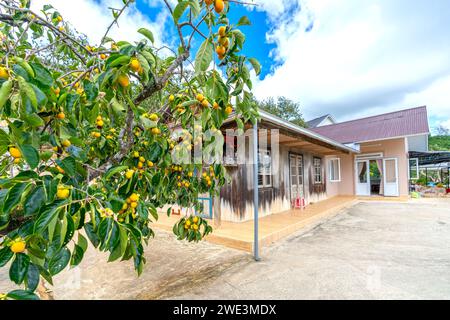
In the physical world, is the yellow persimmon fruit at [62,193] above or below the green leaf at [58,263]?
above

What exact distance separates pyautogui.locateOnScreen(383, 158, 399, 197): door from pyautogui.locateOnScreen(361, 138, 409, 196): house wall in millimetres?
149

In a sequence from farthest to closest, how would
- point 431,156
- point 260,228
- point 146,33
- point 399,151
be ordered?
point 431,156
point 399,151
point 260,228
point 146,33

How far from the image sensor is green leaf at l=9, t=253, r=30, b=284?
0.76 meters

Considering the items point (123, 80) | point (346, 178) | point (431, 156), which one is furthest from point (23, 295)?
point (431, 156)

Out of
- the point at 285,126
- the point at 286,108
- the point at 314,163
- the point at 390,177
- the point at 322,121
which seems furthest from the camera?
the point at 286,108

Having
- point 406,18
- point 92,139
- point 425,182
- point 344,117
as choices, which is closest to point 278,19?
point 406,18

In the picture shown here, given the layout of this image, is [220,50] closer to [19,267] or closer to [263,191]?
[19,267]

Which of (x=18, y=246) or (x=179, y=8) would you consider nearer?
(x=18, y=246)

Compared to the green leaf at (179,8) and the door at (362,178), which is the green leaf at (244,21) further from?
the door at (362,178)

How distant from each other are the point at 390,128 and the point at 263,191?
7971 mm

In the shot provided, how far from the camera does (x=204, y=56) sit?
1.11 metres

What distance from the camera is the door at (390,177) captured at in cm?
1008

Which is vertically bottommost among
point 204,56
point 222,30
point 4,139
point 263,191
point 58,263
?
point 263,191

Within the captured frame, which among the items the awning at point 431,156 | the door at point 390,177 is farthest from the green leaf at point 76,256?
the awning at point 431,156
